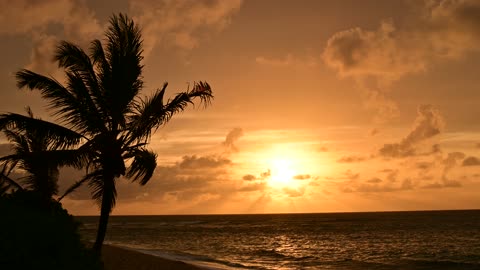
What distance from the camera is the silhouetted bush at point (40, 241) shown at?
7277mm

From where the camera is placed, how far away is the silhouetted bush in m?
7.28

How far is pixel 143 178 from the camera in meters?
13.7

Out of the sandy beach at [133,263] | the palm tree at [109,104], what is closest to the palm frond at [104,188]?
the palm tree at [109,104]

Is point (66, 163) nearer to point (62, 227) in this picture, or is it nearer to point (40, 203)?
point (40, 203)

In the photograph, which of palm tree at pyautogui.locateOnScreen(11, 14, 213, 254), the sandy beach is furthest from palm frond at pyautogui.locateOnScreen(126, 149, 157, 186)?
the sandy beach

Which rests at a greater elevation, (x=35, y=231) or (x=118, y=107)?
(x=118, y=107)

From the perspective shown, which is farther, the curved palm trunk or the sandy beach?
the sandy beach

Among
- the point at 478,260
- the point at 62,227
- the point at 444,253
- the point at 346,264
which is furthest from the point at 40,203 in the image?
the point at 444,253

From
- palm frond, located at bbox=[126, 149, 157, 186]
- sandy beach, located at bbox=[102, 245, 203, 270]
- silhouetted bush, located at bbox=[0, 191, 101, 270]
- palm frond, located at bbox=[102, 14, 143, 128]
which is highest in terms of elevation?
palm frond, located at bbox=[102, 14, 143, 128]

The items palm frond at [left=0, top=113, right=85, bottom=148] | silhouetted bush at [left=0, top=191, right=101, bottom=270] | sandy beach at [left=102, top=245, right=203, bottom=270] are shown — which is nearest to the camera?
silhouetted bush at [left=0, top=191, right=101, bottom=270]

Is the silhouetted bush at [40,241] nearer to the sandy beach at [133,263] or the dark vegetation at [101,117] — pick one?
the dark vegetation at [101,117]

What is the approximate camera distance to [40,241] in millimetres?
7895

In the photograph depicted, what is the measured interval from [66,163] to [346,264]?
2593cm

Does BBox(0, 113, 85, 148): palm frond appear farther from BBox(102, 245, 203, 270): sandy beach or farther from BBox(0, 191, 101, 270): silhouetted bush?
BBox(102, 245, 203, 270): sandy beach
